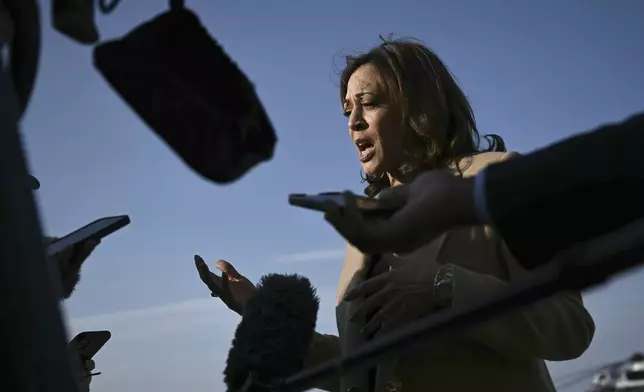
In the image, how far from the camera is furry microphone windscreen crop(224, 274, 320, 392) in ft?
4.29

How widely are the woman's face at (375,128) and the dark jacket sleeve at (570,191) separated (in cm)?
124

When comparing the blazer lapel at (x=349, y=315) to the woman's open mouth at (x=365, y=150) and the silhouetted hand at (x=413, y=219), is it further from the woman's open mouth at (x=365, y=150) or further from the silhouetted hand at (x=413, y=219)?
the silhouetted hand at (x=413, y=219)

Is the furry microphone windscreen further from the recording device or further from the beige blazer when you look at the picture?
the recording device

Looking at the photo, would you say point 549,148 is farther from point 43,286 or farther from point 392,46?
point 392,46

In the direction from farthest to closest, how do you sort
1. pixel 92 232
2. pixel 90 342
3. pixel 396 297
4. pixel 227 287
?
pixel 227 287, pixel 90 342, pixel 396 297, pixel 92 232

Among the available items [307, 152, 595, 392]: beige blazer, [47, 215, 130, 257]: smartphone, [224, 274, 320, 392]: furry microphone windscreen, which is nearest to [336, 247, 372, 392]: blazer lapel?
[307, 152, 595, 392]: beige blazer

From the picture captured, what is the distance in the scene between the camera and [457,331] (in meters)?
0.86

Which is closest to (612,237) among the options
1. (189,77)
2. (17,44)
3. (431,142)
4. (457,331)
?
(457,331)

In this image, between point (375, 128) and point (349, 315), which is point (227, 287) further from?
point (375, 128)

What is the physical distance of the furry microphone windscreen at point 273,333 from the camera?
4.29ft

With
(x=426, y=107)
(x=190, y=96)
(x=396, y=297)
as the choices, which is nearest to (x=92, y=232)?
(x=190, y=96)

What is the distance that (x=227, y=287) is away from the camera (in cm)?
203

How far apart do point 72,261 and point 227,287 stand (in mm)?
839

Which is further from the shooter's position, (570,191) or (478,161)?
(478,161)
